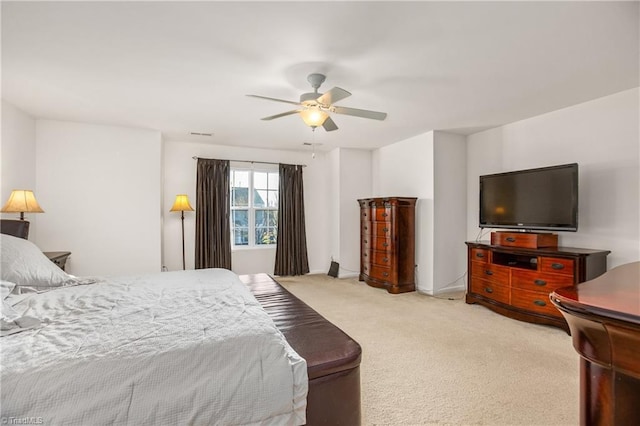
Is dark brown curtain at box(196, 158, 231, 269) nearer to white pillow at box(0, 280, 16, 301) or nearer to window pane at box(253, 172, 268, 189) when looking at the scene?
window pane at box(253, 172, 268, 189)

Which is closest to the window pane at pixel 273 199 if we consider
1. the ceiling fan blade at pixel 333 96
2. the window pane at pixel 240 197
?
the window pane at pixel 240 197

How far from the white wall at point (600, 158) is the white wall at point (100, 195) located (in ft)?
16.9

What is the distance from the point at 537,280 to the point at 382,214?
2.24 metres

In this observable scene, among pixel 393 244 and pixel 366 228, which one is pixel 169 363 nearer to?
pixel 393 244

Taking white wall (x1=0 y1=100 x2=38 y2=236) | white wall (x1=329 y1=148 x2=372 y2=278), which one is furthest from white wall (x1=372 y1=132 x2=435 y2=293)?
white wall (x1=0 y1=100 x2=38 y2=236)

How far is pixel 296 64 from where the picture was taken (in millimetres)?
2500

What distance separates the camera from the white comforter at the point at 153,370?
3.43 ft

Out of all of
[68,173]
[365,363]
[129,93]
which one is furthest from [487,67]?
[68,173]

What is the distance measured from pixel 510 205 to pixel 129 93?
4437 mm

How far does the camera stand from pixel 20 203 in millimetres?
3146

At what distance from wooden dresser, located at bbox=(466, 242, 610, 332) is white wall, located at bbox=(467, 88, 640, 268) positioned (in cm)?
27

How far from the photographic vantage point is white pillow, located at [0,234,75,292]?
195 cm

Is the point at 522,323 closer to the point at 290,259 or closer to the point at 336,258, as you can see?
the point at 336,258

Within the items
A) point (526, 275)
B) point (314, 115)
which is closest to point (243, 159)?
point (314, 115)
